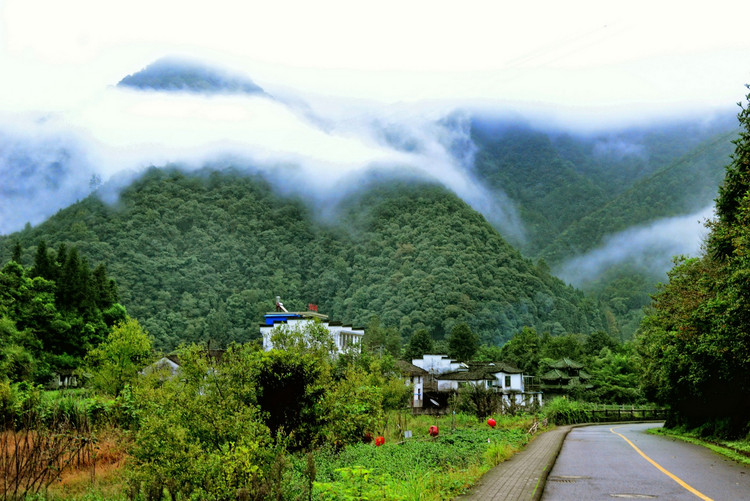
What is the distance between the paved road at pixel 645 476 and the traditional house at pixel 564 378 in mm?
59317

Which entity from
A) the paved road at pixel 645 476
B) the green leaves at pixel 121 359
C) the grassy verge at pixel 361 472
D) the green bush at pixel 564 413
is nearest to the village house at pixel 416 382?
the green bush at pixel 564 413

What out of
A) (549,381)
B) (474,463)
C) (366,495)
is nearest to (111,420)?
(474,463)

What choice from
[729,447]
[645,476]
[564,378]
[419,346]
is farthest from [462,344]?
[645,476]

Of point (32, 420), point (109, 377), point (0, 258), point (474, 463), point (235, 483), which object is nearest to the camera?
point (235, 483)

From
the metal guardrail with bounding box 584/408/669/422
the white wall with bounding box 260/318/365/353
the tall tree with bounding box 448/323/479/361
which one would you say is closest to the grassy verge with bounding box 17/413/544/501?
the white wall with bounding box 260/318/365/353

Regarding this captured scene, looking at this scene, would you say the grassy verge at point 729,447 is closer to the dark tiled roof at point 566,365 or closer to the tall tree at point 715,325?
the tall tree at point 715,325

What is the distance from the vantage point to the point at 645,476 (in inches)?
524

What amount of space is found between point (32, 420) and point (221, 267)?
123244 millimetres

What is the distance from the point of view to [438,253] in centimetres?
14400

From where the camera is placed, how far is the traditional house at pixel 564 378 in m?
77.0

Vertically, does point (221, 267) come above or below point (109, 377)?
above

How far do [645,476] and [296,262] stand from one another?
143 m

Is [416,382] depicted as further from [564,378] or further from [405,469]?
[405,469]

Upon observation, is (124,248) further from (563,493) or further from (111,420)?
(563,493)
